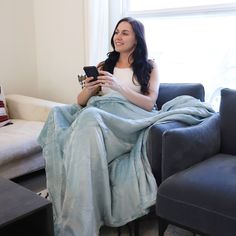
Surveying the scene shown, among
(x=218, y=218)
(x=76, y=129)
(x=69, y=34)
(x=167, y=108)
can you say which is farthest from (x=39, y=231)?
(x=69, y=34)

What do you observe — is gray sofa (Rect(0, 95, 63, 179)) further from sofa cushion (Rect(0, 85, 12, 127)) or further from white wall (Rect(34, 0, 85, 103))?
white wall (Rect(34, 0, 85, 103))

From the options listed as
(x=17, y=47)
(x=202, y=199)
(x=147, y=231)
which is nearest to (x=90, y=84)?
(x=147, y=231)

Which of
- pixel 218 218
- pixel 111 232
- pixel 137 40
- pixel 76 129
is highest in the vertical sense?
pixel 137 40

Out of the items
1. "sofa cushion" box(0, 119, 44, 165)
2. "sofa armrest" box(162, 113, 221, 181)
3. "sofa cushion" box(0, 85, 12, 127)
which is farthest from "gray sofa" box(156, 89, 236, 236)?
"sofa cushion" box(0, 85, 12, 127)

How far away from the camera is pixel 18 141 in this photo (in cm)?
212

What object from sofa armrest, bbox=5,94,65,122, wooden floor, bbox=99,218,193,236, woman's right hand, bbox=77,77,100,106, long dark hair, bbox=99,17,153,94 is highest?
long dark hair, bbox=99,17,153,94

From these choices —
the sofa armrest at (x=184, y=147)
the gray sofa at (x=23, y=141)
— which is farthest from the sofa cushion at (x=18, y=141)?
the sofa armrest at (x=184, y=147)

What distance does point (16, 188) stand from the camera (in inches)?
49.9

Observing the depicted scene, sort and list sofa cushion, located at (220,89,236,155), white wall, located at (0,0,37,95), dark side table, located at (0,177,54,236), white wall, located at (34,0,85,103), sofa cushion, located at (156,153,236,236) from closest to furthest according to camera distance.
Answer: dark side table, located at (0,177,54,236)
sofa cushion, located at (156,153,236,236)
sofa cushion, located at (220,89,236,155)
white wall, located at (34,0,85,103)
white wall, located at (0,0,37,95)

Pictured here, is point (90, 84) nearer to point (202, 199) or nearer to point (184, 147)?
point (184, 147)

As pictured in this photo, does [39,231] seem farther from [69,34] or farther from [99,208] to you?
[69,34]

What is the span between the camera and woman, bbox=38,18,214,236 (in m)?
1.51

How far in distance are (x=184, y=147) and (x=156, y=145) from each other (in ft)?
0.42

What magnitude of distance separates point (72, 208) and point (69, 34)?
1.82 meters
